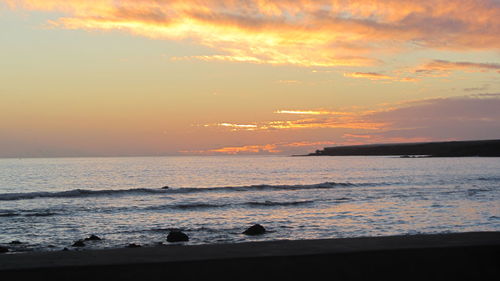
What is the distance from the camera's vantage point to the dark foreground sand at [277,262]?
4.34m

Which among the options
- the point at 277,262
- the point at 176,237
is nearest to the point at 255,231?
the point at 176,237

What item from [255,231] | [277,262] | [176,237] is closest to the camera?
[277,262]

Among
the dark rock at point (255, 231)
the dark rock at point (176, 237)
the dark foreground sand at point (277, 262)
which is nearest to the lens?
the dark foreground sand at point (277, 262)

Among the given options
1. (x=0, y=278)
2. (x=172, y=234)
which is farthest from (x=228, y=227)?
(x=0, y=278)

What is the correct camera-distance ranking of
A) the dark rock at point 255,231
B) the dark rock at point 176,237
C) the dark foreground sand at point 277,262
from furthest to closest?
the dark rock at point 255,231, the dark rock at point 176,237, the dark foreground sand at point 277,262

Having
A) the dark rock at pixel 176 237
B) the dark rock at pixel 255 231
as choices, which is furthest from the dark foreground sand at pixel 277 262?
the dark rock at pixel 255 231

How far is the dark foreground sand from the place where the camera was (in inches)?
171

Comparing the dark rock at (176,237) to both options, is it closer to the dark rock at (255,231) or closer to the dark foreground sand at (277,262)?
the dark rock at (255,231)

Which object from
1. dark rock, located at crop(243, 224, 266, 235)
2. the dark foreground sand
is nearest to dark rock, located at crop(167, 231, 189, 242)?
dark rock, located at crop(243, 224, 266, 235)

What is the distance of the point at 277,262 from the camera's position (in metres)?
4.63

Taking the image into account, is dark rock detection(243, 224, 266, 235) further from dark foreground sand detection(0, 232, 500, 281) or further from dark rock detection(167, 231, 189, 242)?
dark foreground sand detection(0, 232, 500, 281)

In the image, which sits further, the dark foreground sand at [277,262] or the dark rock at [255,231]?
the dark rock at [255,231]

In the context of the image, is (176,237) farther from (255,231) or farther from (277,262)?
(277,262)

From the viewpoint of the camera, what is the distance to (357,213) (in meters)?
24.2
